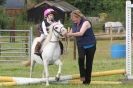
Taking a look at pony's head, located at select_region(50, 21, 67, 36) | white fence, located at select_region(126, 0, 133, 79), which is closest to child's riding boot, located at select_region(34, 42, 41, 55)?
pony's head, located at select_region(50, 21, 67, 36)

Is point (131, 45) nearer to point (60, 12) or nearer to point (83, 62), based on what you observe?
point (83, 62)

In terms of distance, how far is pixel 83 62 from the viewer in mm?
11820

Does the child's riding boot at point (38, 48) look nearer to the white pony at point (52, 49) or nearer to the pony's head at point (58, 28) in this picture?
the white pony at point (52, 49)

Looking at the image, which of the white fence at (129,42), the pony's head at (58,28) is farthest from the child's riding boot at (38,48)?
the white fence at (129,42)

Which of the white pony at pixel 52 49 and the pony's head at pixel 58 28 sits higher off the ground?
the pony's head at pixel 58 28

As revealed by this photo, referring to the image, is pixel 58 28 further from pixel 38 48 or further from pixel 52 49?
pixel 38 48

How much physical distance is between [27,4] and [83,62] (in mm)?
51533

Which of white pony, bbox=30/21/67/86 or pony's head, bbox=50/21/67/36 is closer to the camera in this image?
pony's head, bbox=50/21/67/36

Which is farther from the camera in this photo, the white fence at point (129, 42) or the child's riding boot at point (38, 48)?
the white fence at point (129, 42)

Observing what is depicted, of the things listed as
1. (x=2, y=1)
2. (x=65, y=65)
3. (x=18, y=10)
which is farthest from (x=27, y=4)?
(x=65, y=65)

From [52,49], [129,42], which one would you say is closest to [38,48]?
[52,49]

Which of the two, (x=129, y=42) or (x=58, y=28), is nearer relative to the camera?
(x=58, y=28)

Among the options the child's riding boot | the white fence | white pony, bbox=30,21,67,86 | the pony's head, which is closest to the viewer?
the pony's head

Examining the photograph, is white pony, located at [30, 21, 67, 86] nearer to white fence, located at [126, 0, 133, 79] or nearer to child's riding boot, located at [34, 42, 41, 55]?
child's riding boot, located at [34, 42, 41, 55]
